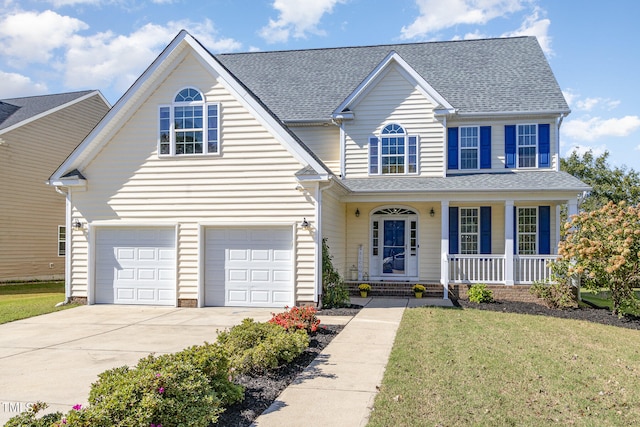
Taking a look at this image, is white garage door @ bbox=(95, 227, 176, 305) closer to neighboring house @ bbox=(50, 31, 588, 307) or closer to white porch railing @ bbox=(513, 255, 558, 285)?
neighboring house @ bbox=(50, 31, 588, 307)

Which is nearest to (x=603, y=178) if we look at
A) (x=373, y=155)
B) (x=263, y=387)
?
(x=373, y=155)

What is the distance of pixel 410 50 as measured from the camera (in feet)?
66.2

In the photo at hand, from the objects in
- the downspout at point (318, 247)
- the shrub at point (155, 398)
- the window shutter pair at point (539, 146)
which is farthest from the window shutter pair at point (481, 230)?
the shrub at point (155, 398)

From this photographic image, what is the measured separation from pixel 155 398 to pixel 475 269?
502 inches

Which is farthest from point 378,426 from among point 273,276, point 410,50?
point 410,50

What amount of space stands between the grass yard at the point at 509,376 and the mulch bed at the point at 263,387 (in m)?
1.25

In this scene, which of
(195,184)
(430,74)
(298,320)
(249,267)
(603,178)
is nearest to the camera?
(298,320)

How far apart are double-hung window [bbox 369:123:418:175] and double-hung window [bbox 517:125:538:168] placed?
3544mm

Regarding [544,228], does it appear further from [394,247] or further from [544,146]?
[394,247]

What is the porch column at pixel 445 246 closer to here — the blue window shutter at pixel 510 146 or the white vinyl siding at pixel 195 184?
the blue window shutter at pixel 510 146

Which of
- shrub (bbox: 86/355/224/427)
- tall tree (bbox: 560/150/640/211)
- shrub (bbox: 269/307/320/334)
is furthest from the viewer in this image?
tall tree (bbox: 560/150/640/211)

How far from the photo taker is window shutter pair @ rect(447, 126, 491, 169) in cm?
1656

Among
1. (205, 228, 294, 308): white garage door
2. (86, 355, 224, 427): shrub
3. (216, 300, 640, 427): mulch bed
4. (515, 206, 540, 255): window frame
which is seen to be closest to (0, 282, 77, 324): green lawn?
(205, 228, 294, 308): white garage door

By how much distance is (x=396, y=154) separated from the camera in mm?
16547
